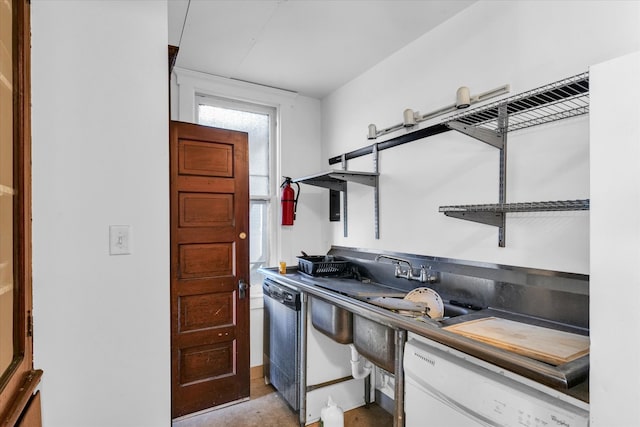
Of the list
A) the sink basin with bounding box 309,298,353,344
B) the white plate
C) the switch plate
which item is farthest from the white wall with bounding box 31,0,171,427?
the white plate

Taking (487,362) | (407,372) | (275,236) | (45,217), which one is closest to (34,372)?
(45,217)

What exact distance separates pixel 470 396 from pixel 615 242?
2.21ft

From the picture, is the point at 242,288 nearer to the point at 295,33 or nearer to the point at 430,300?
the point at 430,300

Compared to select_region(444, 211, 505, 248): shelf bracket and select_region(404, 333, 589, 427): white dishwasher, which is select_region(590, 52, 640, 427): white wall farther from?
select_region(444, 211, 505, 248): shelf bracket

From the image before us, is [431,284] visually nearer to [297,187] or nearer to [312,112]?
[297,187]

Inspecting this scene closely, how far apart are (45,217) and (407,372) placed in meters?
1.48

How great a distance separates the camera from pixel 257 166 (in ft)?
10.1

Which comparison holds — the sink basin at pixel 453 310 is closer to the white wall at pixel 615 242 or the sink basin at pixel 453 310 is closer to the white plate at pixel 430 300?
the white plate at pixel 430 300

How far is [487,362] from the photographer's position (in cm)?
112

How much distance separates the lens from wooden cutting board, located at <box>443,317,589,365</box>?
3.44ft

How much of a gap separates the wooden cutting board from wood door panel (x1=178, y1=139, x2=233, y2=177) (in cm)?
179

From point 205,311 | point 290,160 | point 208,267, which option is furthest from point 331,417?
point 290,160

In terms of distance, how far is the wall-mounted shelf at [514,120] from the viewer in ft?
4.20

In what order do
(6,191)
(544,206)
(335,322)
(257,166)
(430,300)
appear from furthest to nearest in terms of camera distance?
(257,166), (335,322), (430,300), (544,206), (6,191)
